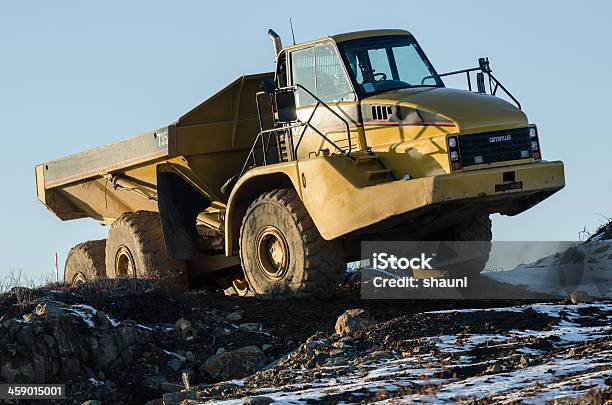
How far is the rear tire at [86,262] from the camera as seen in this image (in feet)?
63.9

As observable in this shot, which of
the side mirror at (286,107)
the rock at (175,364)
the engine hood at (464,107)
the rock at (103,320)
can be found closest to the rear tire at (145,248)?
the side mirror at (286,107)

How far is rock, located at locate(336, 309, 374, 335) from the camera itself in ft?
40.6

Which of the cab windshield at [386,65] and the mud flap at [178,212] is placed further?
the mud flap at [178,212]

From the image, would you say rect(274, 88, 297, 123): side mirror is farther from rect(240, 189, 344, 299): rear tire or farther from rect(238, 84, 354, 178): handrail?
rect(240, 189, 344, 299): rear tire

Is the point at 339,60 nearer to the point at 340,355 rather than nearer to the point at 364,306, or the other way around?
the point at 364,306

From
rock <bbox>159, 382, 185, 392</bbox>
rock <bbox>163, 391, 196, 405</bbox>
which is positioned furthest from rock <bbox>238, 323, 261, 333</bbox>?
rock <bbox>163, 391, 196, 405</bbox>

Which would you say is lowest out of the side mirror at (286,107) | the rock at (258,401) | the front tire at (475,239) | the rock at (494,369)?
the rock at (258,401)

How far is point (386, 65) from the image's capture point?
15.2m

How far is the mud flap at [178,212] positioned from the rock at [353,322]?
493cm

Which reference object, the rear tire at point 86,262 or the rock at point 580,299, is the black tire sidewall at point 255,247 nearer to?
the rock at point 580,299

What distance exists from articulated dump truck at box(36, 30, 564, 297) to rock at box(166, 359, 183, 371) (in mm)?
2675

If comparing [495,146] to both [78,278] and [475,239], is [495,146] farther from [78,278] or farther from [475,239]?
[78,278]

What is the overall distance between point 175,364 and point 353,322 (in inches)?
67.3

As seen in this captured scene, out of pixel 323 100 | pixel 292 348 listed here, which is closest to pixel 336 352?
pixel 292 348
